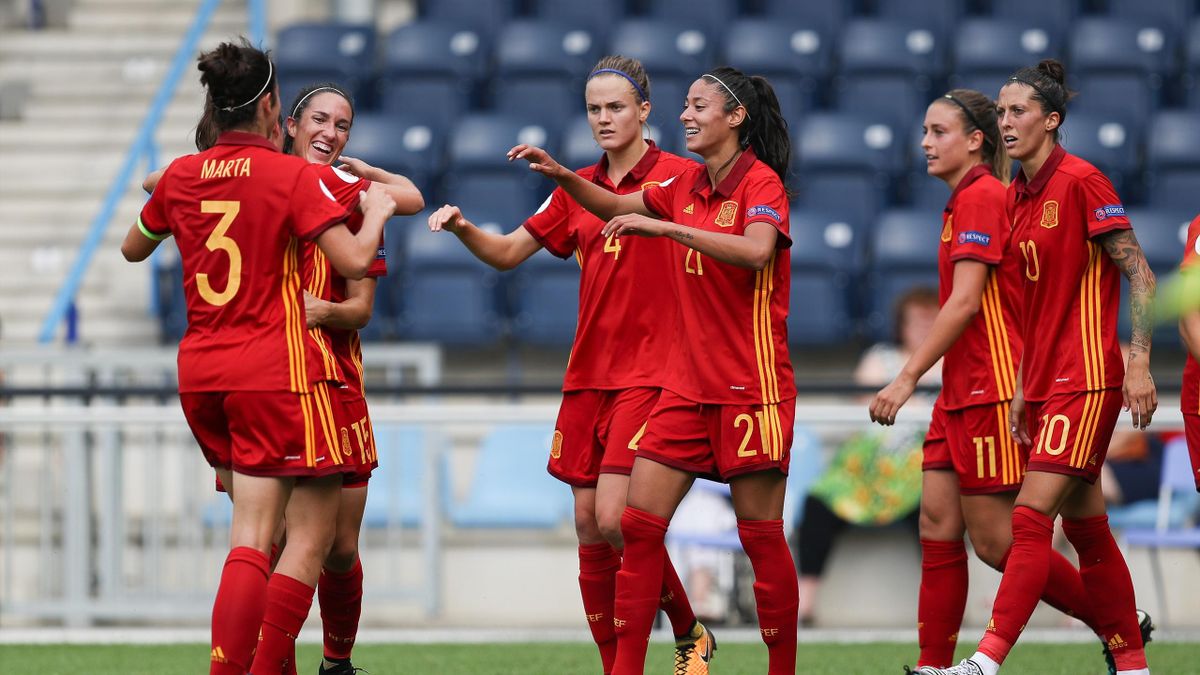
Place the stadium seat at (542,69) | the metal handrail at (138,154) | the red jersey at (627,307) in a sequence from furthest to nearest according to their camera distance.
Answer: the stadium seat at (542,69), the metal handrail at (138,154), the red jersey at (627,307)

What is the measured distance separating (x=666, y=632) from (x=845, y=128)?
434 cm

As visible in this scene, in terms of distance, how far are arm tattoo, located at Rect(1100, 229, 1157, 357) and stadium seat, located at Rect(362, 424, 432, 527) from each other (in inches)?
163

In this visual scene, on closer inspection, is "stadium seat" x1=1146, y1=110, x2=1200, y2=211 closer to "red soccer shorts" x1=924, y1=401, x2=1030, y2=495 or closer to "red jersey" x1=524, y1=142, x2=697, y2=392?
"red soccer shorts" x1=924, y1=401, x2=1030, y2=495

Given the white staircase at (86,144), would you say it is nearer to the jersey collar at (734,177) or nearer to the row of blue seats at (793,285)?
the row of blue seats at (793,285)

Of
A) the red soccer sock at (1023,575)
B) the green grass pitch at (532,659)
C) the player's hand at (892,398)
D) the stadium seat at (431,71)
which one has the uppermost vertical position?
the stadium seat at (431,71)

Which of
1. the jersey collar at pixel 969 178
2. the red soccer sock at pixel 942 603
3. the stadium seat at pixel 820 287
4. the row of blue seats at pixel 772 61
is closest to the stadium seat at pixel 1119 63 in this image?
the row of blue seats at pixel 772 61

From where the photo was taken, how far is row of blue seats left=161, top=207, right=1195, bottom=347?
10.4 metres

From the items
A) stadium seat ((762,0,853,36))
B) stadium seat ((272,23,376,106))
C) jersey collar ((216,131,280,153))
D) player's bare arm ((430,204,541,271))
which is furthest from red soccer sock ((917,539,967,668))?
stadium seat ((272,23,376,106))

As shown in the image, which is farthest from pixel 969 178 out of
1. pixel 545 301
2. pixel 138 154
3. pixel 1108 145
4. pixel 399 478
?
pixel 138 154

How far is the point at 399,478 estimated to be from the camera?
8586 millimetres

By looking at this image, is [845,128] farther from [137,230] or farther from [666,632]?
[137,230]

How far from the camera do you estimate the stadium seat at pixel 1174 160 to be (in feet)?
36.1

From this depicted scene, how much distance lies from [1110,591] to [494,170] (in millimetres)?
6560

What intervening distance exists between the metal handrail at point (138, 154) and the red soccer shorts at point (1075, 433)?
721 cm
